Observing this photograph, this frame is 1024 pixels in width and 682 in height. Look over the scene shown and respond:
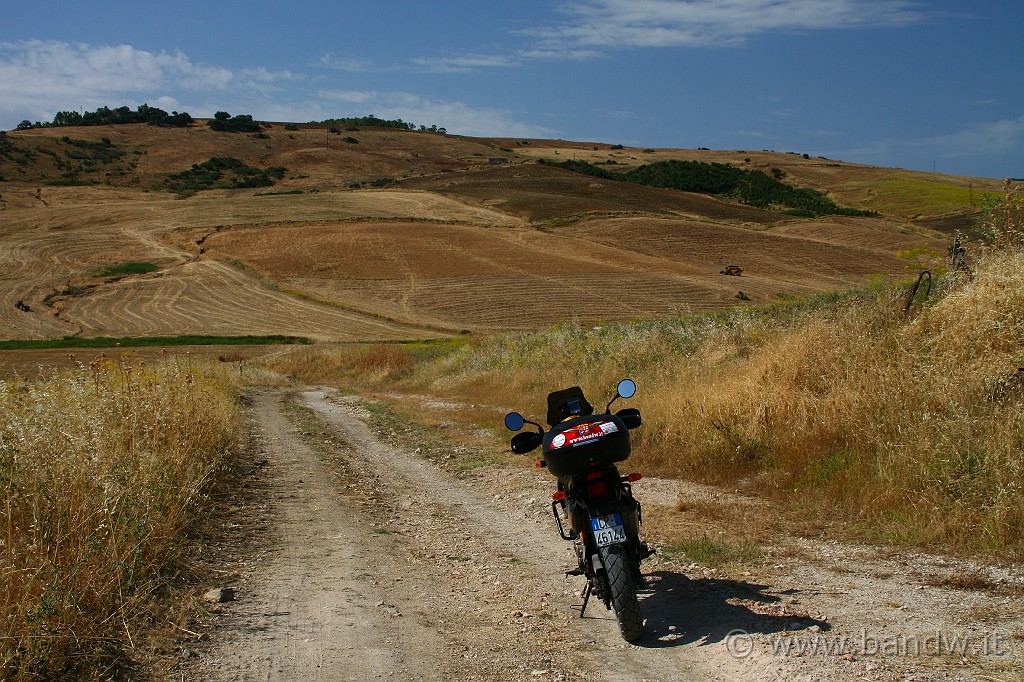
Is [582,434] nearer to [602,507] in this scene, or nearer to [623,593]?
[602,507]

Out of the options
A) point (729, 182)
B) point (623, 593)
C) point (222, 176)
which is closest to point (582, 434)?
point (623, 593)

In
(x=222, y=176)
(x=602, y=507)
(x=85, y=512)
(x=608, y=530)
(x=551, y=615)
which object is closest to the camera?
(x=608, y=530)

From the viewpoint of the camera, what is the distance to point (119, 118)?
475 feet

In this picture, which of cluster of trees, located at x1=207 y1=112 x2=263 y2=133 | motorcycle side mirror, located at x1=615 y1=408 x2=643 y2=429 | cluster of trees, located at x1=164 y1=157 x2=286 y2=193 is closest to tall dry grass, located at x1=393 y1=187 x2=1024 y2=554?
motorcycle side mirror, located at x1=615 y1=408 x2=643 y2=429

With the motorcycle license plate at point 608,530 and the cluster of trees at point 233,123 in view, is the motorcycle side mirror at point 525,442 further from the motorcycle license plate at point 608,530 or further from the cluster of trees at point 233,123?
the cluster of trees at point 233,123

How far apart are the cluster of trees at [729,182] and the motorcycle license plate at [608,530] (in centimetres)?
10245

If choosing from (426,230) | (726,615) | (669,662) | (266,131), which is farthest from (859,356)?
(266,131)

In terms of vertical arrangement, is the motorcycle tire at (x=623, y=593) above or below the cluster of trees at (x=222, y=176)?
below

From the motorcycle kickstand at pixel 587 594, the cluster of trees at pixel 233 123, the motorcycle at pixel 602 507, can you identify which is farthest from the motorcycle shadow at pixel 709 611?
the cluster of trees at pixel 233 123

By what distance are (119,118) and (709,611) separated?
161095mm

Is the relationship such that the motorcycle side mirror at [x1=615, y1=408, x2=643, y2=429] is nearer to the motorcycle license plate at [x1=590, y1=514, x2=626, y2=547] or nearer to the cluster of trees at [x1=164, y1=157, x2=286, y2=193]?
the motorcycle license plate at [x1=590, y1=514, x2=626, y2=547]

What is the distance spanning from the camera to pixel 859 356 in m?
9.18

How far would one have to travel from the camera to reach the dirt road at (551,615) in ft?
14.4

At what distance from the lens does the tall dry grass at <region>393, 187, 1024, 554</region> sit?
636cm
